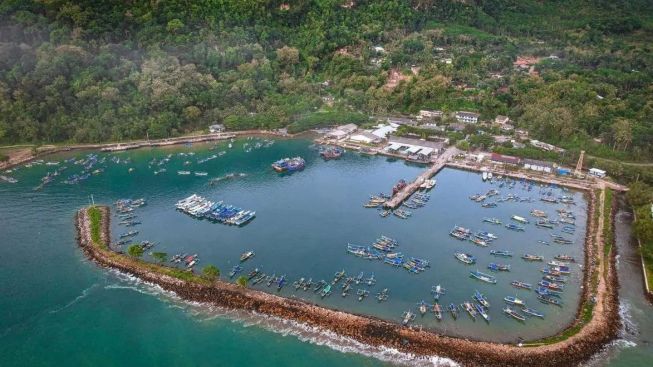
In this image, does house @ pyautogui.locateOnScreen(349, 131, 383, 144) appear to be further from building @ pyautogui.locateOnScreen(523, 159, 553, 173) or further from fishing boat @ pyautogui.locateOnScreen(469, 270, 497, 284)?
fishing boat @ pyautogui.locateOnScreen(469, 270, 497, 284)

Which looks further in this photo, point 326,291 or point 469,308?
point 326,291

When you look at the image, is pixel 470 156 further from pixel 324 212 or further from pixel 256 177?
pixel 256 177

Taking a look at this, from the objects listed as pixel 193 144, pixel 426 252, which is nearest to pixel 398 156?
pixel 426 252

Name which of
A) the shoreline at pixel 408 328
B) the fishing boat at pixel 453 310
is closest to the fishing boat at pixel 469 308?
the fishing boat at pixel 453 310

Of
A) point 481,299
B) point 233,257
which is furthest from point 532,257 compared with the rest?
point 233,257

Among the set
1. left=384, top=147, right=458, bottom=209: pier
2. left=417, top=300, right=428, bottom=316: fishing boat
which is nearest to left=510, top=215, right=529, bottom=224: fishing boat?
left=384, top=147, right=458, bottom=209: pier

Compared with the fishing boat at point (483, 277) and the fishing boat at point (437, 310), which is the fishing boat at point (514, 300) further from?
the fishing boat at point (437, 310)

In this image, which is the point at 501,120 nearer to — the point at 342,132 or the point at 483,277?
the point at 342,132

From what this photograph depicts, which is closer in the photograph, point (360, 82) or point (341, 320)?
point (341, 320)
